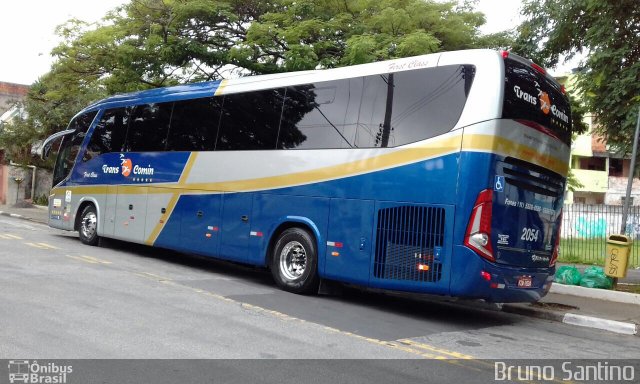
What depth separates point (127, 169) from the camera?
1409 cm

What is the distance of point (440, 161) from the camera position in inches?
325

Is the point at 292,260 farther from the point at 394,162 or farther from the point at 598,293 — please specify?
the point at 598,293

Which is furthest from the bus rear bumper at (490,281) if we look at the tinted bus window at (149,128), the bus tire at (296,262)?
the tinted bus window at (149,128)

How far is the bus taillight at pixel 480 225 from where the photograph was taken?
7945 mm

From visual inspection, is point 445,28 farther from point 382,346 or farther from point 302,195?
point 382,346

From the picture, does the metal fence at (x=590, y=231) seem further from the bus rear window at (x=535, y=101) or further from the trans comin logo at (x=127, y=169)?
the trans comin logo at (x=127, y=169)

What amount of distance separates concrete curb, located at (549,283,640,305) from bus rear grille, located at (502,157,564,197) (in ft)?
9.77

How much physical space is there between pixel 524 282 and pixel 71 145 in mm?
12661

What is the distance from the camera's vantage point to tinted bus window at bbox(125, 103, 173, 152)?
1321 cm

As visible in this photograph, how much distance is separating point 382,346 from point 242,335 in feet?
5.22

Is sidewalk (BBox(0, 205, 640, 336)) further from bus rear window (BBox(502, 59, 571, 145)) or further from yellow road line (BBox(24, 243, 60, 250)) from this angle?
yellow road line (BBox(24, 243, 60, 250))

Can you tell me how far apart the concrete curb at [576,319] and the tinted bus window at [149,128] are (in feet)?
26.5

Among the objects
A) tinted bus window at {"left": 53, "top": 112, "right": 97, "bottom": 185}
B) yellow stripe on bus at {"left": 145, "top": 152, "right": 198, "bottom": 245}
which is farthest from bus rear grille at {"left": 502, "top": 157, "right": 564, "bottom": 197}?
tinted bus window at {"left": 53, "top": 112, "right": 97, "bottom": 185}

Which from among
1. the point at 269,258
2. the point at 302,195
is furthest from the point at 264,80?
the point at 269,258
